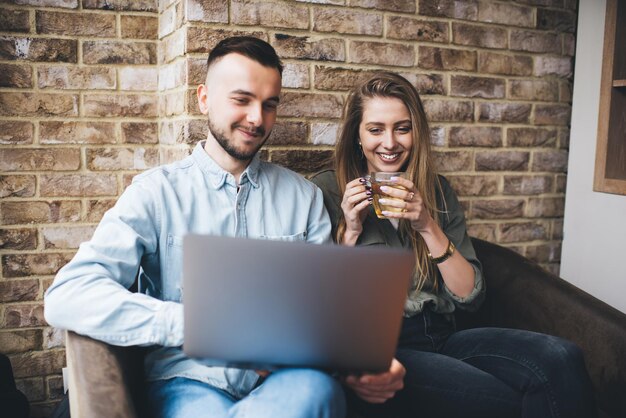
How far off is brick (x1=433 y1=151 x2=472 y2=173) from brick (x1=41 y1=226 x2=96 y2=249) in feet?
4.41

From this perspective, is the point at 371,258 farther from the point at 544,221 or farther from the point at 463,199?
the point at 544,221

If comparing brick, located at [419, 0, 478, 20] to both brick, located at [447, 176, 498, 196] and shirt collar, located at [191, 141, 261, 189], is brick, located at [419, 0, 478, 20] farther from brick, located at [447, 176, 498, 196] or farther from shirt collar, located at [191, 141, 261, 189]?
shirt collar, located at [191, 141, 261, 189]

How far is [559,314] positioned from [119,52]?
1.73 metres

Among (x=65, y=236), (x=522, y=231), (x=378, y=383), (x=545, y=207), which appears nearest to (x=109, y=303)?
(x=378, y=383)

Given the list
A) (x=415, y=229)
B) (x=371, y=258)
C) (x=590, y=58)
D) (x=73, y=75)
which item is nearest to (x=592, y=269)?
(x=590, y=58)

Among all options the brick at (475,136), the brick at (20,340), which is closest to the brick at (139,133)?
the brick at (20,340)

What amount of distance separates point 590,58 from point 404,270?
6.00 ft

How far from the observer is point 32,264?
193 cm

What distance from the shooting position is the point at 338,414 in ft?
3.92

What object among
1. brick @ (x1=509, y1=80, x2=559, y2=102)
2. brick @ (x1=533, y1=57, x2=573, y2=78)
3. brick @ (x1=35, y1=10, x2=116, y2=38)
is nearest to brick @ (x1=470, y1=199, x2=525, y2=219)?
brick @ (x1=509, y1=80, x2=559, y2=102)

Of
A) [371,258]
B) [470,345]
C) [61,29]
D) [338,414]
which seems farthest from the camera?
[61,29]

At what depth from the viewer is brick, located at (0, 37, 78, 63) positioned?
6.04 feet

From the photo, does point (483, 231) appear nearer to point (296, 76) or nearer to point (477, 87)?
point (477, 87)

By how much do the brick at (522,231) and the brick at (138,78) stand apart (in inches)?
60.1
